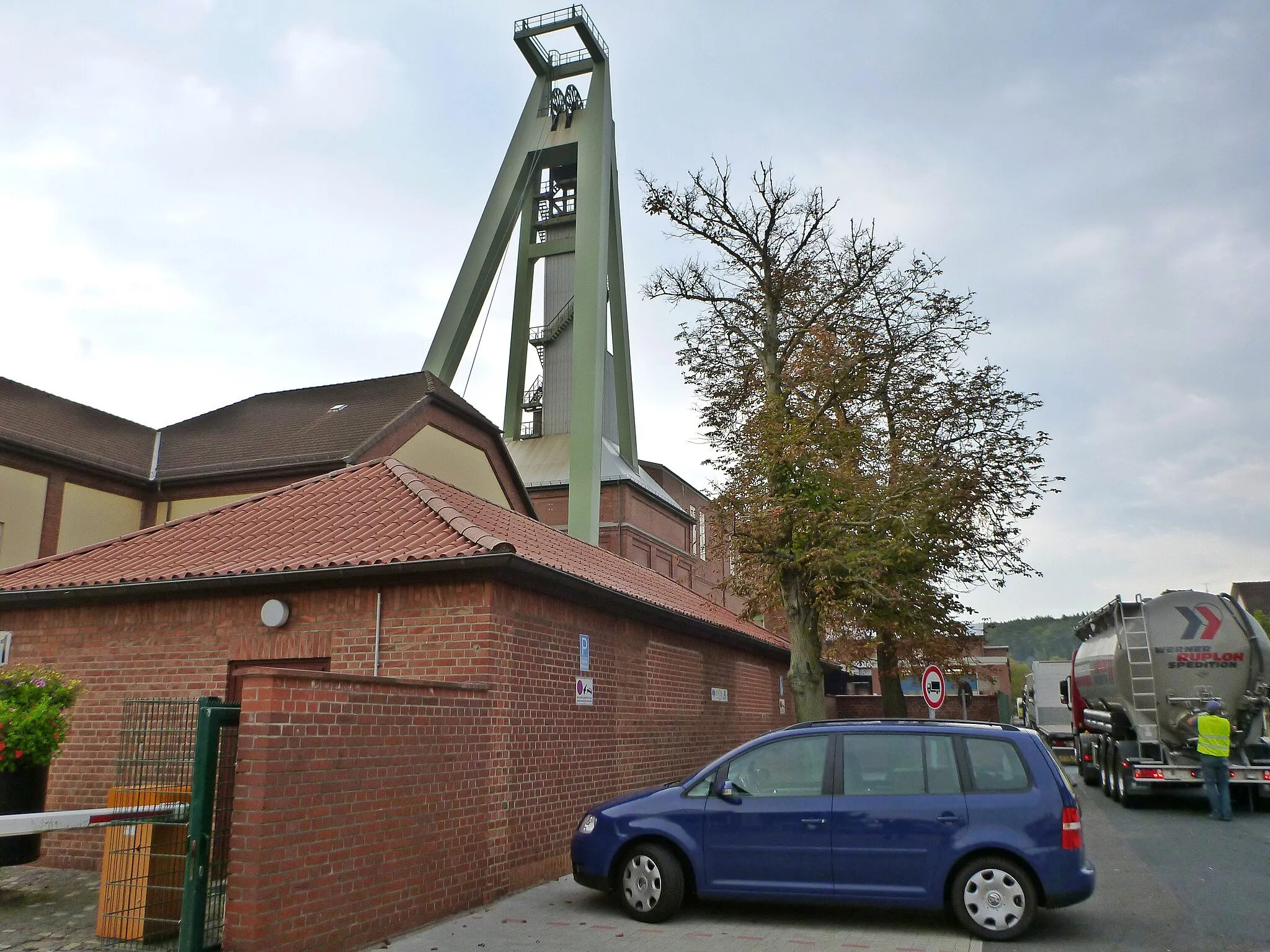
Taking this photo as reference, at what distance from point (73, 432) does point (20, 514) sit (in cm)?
346

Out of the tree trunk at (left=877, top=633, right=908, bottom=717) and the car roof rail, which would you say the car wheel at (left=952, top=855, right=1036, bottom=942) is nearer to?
the car roof rail

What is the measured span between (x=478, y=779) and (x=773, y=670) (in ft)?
43.7

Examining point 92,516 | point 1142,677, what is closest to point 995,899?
point 1142,677

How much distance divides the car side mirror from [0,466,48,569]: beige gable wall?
18.4 meters

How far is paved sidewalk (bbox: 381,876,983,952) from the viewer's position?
287 inches

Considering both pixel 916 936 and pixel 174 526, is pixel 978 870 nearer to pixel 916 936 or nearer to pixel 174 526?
pixel 916 936

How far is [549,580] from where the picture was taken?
10.0 meters

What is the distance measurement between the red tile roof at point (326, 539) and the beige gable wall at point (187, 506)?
11.6m

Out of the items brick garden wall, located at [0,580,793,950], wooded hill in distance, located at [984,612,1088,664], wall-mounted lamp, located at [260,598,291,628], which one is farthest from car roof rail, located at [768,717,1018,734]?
wooded hill in distance, located at [984,612,1088,664]

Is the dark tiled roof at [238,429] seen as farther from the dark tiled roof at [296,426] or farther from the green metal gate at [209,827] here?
the green metal gate at [209,827]

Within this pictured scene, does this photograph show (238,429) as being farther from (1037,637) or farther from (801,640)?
(1037,637)

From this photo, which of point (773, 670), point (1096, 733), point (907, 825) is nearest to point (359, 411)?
point (773, 670)

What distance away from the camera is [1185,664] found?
52.9 feet

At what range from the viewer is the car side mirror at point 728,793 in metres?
8.16
